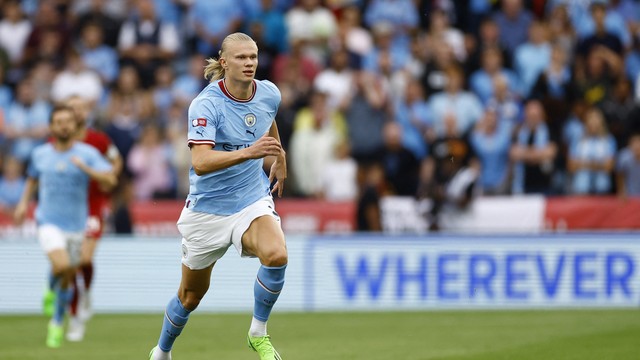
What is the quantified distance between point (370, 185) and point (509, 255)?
2.50 m

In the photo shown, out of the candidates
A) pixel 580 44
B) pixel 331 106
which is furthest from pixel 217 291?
pixel 580 44

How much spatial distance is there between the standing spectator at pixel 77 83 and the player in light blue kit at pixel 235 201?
11466 mm

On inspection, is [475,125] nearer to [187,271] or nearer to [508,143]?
[508,143]

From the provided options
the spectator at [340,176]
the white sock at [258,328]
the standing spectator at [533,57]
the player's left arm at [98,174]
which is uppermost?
the standing spectator at [533,57]

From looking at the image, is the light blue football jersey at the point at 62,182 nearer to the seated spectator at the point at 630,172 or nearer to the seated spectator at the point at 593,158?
the seated spectator at the point at 593,158

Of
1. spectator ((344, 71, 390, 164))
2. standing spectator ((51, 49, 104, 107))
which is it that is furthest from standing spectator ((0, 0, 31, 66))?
spectator ((344, 71, 390, 164))

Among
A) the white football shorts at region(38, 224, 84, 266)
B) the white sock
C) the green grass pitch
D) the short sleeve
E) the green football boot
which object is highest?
the short sleeve

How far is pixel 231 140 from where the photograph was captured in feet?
32.3

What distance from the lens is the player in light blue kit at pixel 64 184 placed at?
560 inches

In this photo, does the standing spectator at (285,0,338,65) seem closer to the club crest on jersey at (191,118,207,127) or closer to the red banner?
the red banner

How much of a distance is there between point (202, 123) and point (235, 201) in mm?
763

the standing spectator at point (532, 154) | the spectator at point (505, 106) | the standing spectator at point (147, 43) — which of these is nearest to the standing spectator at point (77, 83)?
the standing spectator at point (147, 43)

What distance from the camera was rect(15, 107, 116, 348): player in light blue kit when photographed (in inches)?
560

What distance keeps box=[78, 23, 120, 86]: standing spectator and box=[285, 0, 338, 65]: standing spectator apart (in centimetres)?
318
